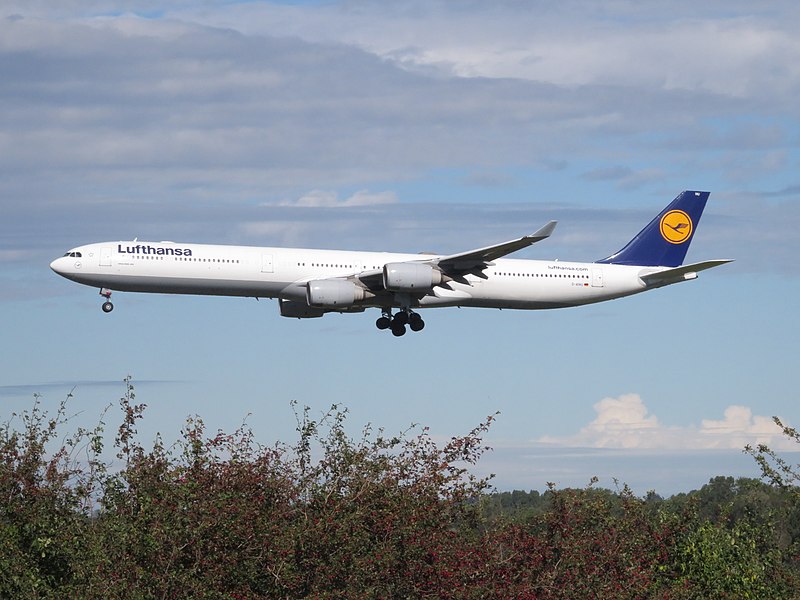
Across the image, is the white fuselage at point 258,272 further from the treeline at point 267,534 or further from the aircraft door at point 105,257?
the treeline at point 267,534

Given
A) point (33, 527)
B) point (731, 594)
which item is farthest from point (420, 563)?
point (731, 594)

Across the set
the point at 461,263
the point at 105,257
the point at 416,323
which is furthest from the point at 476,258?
the point at 105,257

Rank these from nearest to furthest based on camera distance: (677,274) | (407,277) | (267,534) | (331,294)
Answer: (267,534)
(331,294)
(407,277)
(677,274)

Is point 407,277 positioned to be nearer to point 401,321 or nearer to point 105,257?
point 401,321

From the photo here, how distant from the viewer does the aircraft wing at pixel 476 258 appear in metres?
54.0

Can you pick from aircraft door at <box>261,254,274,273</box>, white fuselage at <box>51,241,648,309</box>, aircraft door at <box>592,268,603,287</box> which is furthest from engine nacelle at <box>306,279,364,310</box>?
aircraft door at <box>592,268,603,287</box>

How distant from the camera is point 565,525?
47.5m

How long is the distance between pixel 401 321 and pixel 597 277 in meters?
11.7

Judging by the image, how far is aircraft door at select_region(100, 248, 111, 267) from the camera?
5350 centimetres

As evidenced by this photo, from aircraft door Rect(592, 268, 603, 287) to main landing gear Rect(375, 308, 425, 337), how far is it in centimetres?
1043

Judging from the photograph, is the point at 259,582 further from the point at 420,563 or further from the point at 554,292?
the point at 554,292

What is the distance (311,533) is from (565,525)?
730 inches

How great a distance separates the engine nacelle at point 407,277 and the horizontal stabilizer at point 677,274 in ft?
46.5

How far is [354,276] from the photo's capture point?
185 feet
